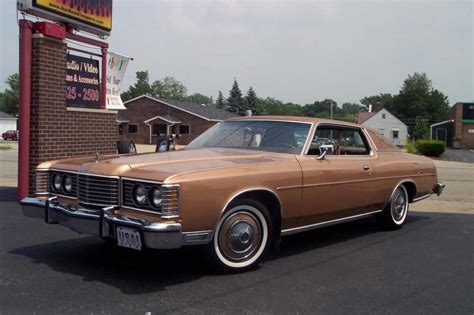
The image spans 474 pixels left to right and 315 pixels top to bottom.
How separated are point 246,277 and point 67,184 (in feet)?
6.63

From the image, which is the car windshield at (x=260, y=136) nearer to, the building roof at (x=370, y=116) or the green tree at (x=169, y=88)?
the building roof at (x=370, y=116)

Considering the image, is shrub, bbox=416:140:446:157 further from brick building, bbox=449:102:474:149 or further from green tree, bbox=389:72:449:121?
green tree, bbox=389:72:449:121

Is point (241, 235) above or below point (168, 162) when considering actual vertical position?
below

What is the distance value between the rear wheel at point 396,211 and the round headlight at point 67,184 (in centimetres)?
414

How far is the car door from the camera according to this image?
552cm

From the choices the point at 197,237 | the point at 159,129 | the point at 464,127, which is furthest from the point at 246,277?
the point at 464,127

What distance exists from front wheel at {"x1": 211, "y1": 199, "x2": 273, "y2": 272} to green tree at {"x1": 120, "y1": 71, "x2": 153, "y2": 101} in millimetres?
110892

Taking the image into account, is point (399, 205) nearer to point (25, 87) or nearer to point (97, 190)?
point (97, 190)

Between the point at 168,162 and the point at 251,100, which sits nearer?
the point at 168,162

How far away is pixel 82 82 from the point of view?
379 inches

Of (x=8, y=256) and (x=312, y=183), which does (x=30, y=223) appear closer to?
(x=8, y=256)

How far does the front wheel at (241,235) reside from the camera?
4.68 metres

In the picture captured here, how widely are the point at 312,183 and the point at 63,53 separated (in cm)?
558

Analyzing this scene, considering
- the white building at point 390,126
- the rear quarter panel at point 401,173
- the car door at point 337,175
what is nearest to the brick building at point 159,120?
the white building at point 390,126
